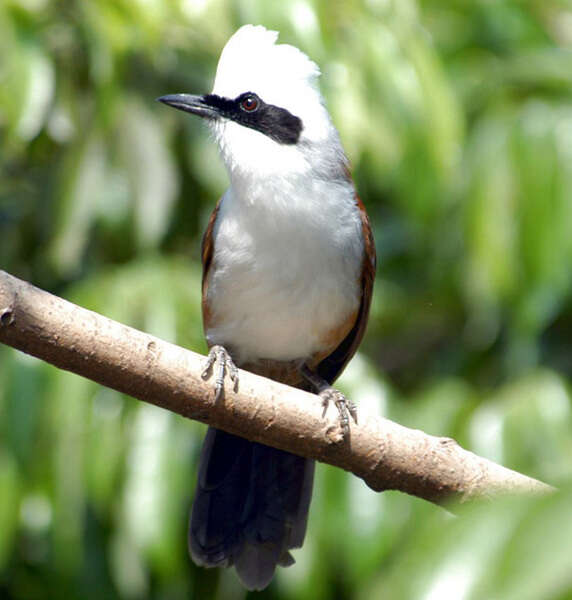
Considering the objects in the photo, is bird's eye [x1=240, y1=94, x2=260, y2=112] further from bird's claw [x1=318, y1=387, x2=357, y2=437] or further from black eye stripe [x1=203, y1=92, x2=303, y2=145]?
bird's claw [x1=318, y1=387, x2=357, y2=437]

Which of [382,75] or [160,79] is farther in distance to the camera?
[160,79]

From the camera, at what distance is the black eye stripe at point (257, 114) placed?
3668mm

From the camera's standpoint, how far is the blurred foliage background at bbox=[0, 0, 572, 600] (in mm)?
3535

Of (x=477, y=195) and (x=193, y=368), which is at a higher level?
(x=477, y=195)

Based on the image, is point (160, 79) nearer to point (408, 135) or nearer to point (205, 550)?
point (408, 135)

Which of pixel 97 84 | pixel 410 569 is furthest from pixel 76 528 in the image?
pixel 410 569

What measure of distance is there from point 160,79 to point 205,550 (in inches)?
83.3

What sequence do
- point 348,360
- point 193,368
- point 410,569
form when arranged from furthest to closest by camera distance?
1. point 348,360
2. point 193,368
3. point 410,569

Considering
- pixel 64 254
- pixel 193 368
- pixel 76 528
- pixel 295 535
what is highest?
pixel 193 368

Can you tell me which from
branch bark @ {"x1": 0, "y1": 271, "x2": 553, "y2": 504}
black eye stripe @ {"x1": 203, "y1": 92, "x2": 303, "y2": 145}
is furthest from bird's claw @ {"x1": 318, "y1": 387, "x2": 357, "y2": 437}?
black eye stripe @ {"x1": 203, "y1": 92, "x2": 303, "y2": 145}

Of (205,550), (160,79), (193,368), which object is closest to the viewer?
(193,368)

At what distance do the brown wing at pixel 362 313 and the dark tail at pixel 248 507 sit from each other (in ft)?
1.44

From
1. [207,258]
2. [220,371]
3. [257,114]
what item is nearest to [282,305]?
[207,258]

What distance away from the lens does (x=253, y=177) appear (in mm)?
3598
